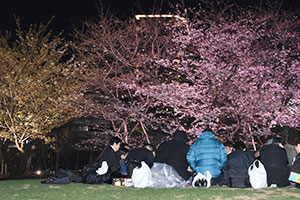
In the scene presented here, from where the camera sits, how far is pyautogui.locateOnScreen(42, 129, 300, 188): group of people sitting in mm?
9969

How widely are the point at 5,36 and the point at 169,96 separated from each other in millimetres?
10785

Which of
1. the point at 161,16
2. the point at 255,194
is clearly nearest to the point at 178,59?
the point at 161,16

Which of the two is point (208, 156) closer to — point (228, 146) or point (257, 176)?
point (228, 146)

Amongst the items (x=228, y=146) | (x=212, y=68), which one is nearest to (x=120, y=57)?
(x=212, y=68)

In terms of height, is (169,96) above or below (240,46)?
below

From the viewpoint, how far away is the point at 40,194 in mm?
8508

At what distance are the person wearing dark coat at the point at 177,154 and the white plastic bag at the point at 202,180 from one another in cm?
69

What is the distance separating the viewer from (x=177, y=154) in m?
10.4

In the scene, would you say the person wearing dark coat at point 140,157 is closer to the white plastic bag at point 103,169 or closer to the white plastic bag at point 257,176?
the white plastic bag at point 103,169

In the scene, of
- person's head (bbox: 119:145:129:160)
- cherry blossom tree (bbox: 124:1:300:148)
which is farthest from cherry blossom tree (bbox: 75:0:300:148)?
person's head (bbox: 119:145:129:160)

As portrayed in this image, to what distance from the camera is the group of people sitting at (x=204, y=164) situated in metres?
9.97

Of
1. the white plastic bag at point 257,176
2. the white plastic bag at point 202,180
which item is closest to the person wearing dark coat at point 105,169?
the white plastic bag at point 202,180

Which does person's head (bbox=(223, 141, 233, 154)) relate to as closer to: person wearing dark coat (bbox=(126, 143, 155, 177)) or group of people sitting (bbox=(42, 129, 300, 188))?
group of people sitting (bbox=(42, 129, 300, 188))

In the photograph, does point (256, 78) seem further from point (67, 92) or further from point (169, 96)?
point (67, 92)
